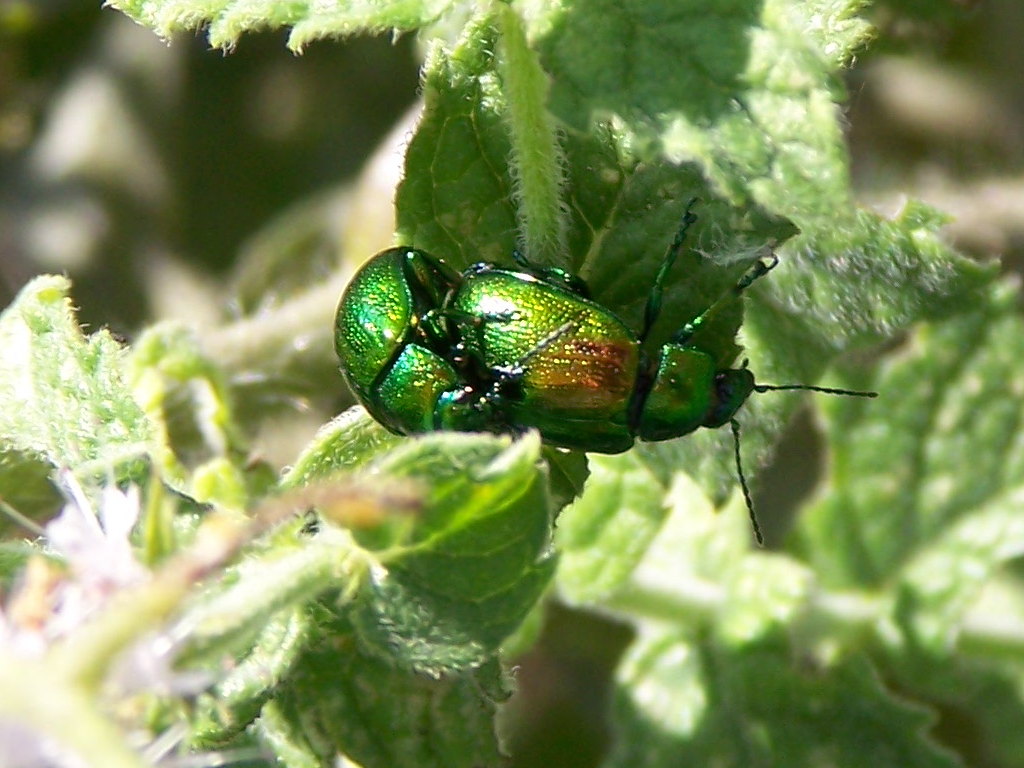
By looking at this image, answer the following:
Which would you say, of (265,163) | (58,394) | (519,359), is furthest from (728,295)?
(265,163)

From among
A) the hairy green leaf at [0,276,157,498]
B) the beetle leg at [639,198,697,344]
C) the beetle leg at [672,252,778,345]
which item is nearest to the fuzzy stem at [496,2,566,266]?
the beetle leg at [639,198,697,344]

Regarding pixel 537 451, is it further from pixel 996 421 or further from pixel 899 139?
pixel 899 139

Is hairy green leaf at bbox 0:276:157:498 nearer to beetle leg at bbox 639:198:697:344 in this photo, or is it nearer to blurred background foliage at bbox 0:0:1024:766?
beetle leg at bbox 639:198:697:344

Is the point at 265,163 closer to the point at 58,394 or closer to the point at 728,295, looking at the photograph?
the point at 58,394

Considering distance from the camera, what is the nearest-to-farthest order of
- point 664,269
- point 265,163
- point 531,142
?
point 531,142 < point 664,269 < point 265,163

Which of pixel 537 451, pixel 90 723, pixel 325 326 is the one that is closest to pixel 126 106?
pixel 325 326

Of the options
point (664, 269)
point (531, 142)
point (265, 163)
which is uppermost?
point (531, 142)
